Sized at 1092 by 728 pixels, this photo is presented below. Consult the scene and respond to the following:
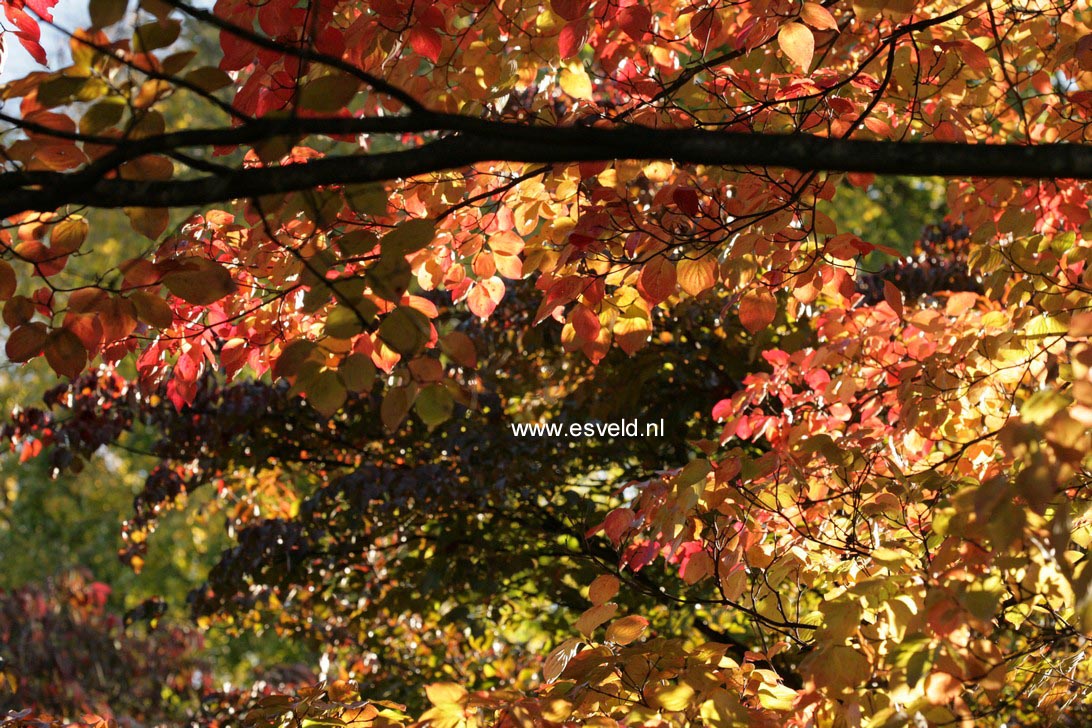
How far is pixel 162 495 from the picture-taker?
14.6ft

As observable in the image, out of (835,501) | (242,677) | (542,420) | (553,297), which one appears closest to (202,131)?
(553,297)

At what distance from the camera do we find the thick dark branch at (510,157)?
119cm

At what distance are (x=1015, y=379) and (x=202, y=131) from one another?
2.19 m

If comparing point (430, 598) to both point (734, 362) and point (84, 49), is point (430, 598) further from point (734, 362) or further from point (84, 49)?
point (84, 49)

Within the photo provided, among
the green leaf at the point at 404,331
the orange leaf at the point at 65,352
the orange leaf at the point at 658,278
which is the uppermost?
the orange leaf at the point at 658,278

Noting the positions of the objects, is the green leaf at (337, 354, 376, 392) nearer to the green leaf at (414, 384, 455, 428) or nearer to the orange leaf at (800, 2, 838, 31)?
the green leaf at (414, 384, 455, 428)

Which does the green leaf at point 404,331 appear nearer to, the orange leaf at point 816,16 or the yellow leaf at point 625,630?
the yellow leaf at point 625,630

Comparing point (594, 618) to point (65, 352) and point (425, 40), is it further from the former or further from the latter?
point (425, 40)

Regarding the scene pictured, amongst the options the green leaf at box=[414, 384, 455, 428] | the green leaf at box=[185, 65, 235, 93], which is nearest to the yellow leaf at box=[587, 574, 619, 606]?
the green leaf at box=[414, 384, 455, 428]

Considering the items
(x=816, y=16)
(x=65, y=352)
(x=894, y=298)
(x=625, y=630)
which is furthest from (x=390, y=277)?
(x=894, y=298)

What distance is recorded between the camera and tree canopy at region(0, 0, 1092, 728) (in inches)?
52.9

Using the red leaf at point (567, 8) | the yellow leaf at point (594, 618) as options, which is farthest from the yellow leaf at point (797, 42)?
the yellow leaf at point (594, 618)

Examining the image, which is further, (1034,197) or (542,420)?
(542,420)

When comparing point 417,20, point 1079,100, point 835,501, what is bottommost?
point 835,501
